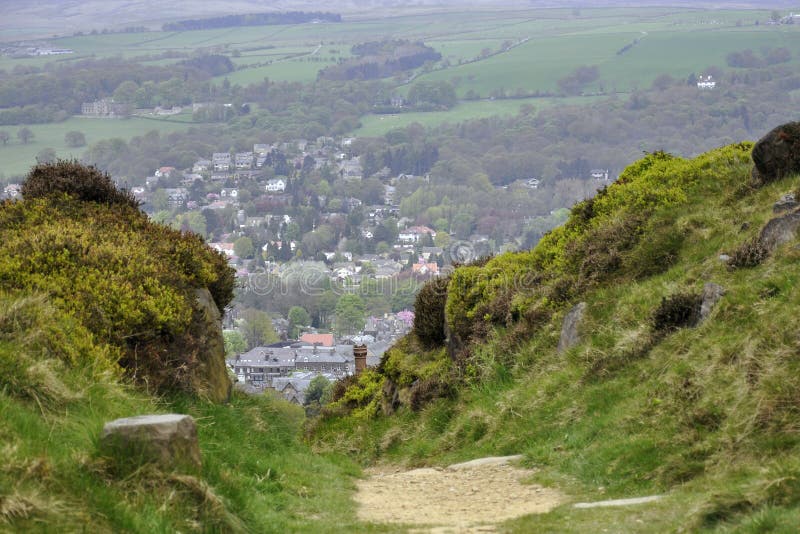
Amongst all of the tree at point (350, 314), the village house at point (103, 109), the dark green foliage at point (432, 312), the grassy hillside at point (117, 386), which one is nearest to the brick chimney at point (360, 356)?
the dark green foliage at point (432, 312)

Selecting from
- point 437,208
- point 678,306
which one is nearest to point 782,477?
point 678,306

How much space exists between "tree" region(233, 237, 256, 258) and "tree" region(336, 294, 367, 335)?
2832 cm

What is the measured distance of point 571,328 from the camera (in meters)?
14.8

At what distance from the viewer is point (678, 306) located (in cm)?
1291

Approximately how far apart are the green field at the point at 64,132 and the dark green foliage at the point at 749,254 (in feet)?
365

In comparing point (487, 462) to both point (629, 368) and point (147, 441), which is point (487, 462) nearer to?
point (629, 368)

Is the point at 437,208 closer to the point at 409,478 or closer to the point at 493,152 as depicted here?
the point at 493,152

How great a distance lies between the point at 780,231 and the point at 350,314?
181 ft

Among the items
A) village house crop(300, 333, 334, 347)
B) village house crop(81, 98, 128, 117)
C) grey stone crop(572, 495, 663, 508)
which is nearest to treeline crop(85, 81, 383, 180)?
village house crop(81, 98, 128, 117)

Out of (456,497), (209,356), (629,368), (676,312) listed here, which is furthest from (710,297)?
(209,356)

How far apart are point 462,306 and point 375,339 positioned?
1576 inches

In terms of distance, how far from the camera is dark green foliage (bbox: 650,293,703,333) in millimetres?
12773

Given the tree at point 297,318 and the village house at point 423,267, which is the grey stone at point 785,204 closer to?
the village house at point 423,267

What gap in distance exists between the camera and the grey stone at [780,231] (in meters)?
13.0
